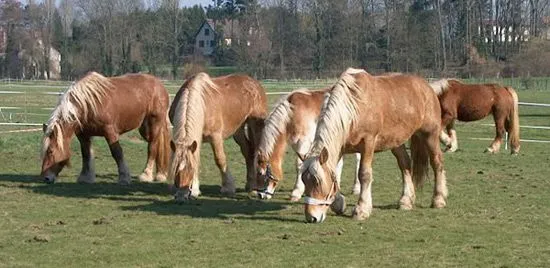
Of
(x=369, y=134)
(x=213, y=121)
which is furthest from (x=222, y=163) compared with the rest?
(x=369, y=134)

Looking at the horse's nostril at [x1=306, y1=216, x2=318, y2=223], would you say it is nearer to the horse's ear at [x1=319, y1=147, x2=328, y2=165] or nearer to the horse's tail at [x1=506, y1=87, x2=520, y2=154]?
the horse's ear at [x1=319, y1=147, x2=328, y2=165]

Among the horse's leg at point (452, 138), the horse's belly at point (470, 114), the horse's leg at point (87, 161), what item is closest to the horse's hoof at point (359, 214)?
the horse's leg at point (87, 161)

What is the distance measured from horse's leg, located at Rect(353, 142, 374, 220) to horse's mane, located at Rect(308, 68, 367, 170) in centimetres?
44

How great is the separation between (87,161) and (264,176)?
351cm

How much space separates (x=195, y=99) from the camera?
10109 mm

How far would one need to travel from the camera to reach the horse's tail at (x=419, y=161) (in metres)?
9.87

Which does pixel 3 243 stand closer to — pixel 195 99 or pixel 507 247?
pixel 195 99

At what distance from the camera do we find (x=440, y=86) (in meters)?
16.5

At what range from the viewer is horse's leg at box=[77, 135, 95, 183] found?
11.8 metres

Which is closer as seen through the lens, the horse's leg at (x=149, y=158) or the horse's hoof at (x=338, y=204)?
the horse's hoof at (x=338, y=204)

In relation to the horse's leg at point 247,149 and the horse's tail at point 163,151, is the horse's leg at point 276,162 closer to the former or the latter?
the horse's leg at point 247,149

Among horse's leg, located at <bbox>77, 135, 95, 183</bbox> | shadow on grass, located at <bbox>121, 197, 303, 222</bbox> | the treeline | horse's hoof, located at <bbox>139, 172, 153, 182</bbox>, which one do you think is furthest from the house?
shadow on grass, located at <bbox>121, 197, 303, 222</bbox>

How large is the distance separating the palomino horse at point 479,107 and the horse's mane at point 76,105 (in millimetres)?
8266

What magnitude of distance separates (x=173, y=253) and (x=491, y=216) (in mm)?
4010
